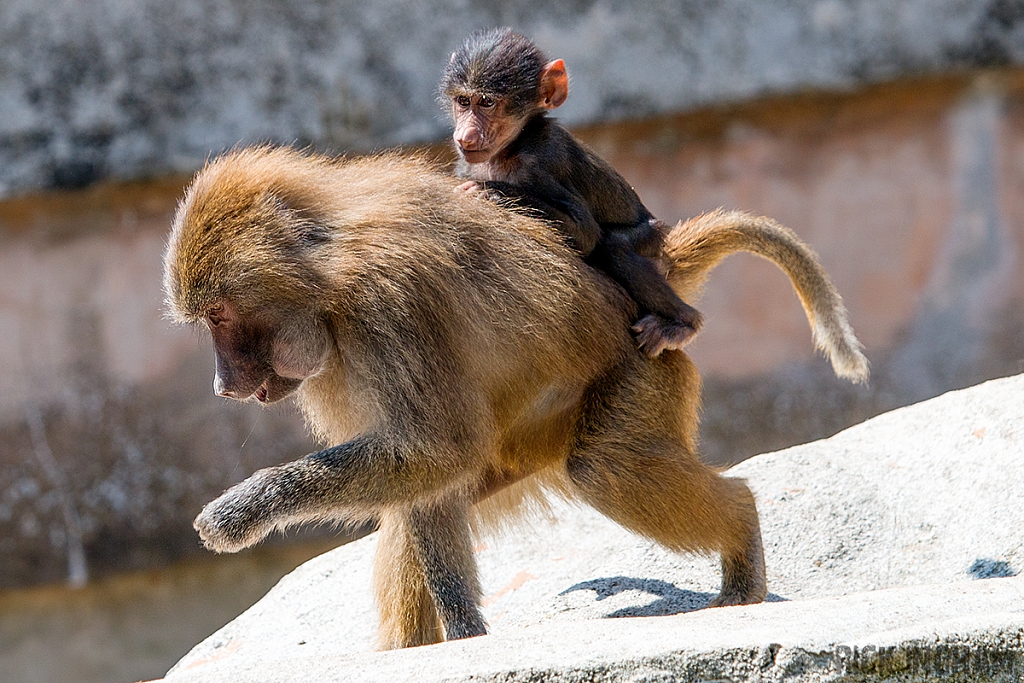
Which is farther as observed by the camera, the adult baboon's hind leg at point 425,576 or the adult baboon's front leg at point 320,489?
the adult baboon's hind leg at point 425,576

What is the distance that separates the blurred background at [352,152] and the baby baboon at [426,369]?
3.49 meters

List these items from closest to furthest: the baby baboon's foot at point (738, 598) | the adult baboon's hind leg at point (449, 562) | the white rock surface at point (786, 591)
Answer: the white rock surface at point (786, 591) < the adult baboon's hind leg at point (449, 562) < the baby baboon's foot at point (738, 598)

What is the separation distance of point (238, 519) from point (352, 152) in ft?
13.7

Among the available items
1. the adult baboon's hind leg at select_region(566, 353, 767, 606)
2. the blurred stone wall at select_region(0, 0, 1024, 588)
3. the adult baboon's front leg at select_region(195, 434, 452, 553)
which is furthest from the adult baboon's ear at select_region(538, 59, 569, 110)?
the blurred stone wall at select_region(0, 0, 1024, 588)

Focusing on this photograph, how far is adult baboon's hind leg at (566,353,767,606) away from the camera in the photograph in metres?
3.26

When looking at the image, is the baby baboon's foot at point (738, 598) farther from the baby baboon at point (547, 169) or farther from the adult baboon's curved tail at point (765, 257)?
the adult baboon's curved tail at point (765, 257)

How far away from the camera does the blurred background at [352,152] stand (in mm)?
6637

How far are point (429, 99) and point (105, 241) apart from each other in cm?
225

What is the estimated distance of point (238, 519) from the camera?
2854 millimetres

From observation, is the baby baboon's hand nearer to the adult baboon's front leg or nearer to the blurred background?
the adult baboon's front leg

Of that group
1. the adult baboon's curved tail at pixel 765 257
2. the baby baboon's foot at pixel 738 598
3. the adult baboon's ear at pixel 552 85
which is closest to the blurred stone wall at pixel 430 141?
the adult baboon's curved tail at pixel 765 257

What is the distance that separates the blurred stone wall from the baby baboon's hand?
402 cm

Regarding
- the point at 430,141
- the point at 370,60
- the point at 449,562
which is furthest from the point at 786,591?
the point at 370,60

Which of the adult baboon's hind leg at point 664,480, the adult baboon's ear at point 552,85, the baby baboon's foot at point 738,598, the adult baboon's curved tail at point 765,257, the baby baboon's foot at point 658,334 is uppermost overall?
the adult baboon's ear at point 552,85
